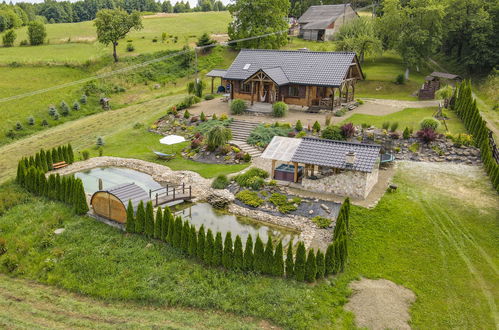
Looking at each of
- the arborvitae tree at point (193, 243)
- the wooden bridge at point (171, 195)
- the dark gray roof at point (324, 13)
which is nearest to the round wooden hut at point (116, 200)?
the wooden bridge at point (171, 195)

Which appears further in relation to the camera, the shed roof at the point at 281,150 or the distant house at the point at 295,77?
the distant house at the point at 295,77

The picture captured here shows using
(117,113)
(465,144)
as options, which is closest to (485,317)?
(465,144)

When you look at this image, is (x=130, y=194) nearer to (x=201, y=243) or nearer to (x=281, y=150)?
(x=201, y=243)

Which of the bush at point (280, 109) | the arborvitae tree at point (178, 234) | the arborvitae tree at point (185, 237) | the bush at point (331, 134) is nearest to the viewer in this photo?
the arborvitae tree at point (185, 237)

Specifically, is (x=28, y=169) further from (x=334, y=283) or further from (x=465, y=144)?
(x=465, y=144)

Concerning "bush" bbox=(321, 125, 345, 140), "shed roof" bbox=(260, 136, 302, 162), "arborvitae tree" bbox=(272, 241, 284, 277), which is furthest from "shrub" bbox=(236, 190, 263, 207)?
"bush" bbox=(321, 125, 345, 140)

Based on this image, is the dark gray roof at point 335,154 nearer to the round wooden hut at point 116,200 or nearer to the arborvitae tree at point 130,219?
the round wooden hut at point 116,200
